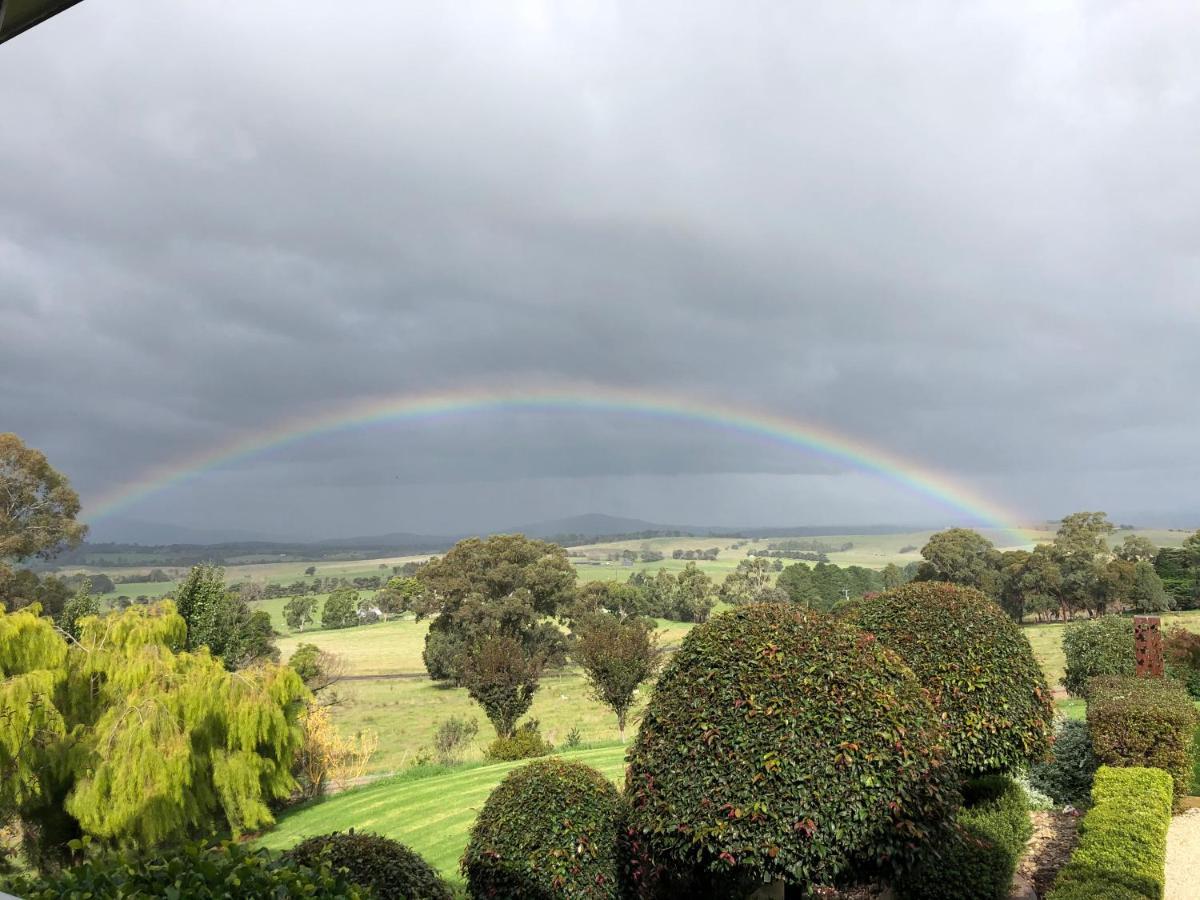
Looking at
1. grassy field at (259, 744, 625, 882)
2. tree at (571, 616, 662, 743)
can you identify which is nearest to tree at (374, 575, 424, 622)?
tree at (571, 616, 662, 743)

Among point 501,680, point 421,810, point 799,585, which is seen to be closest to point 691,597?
point 799,585

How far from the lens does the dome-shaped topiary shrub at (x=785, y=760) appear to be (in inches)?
212

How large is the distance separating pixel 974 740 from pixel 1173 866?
12.6 feet

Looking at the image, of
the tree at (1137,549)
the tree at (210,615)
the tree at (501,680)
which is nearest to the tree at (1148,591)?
the tree at (1137,549)

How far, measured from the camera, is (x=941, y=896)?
759cm

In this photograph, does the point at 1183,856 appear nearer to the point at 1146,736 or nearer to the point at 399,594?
the point at 1146,736

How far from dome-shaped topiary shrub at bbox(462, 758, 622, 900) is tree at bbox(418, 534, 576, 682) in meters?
35.8

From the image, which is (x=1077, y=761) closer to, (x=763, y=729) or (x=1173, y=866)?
(x=1173, y=866)

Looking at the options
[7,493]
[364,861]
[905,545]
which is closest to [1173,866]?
[364,861]

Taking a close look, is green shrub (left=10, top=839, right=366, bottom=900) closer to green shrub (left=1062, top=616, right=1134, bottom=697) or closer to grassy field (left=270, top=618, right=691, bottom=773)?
green shrub (left=1062, top=616, right=1134, bottom=697)

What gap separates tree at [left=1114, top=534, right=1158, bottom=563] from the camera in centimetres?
6419

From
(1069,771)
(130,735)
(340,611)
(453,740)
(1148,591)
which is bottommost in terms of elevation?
(340,611)

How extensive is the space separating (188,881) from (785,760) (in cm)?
402

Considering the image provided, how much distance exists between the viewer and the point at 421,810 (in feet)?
51.9
